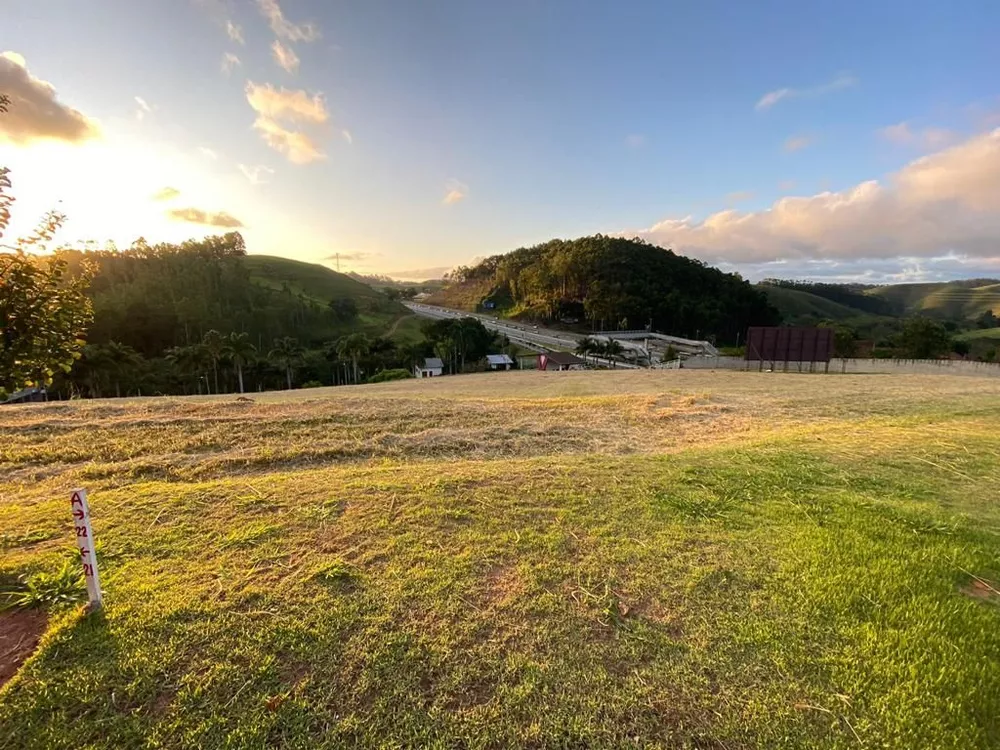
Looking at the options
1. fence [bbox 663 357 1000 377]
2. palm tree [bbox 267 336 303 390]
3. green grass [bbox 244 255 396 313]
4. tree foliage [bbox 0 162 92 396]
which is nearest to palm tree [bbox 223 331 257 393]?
palm tree [bbox 267 336 303 390]

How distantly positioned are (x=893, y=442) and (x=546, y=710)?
31.9 feet

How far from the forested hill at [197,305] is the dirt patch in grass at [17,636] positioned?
73615 mm

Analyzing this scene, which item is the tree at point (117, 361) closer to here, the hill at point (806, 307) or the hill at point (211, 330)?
the hill at point (211, 330)

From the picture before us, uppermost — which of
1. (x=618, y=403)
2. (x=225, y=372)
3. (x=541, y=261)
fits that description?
(x=541, y=261)

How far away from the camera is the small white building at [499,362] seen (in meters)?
71.4

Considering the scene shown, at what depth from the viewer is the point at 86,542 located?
3.42 m

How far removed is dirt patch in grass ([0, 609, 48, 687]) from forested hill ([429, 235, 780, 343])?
106 meters

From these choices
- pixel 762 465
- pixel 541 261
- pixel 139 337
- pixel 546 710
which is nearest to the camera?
pixel 546 710

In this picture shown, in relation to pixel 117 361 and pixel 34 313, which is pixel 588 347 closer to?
pixel 117 361

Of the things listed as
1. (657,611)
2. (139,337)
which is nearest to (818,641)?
(657,611)

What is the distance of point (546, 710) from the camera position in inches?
112

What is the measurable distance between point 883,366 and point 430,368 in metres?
52.6

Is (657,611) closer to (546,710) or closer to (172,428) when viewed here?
(546,710)

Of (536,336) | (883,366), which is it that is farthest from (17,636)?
(536,336)
